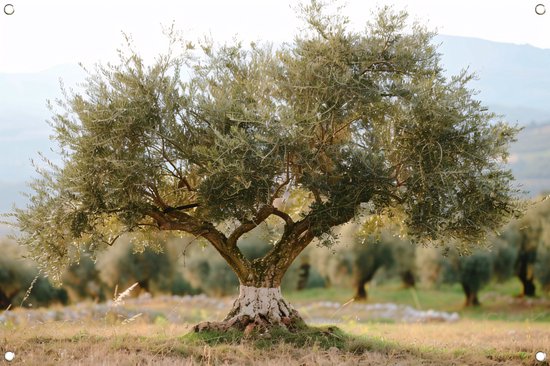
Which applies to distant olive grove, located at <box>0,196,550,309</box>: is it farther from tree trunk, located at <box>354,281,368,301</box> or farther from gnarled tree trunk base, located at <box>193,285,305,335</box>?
gnarled tree trunk base, located at <box>193,285,305,335</box>

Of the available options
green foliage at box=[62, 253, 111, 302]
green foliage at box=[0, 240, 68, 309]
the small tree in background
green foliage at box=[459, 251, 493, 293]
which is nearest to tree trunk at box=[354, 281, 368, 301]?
the small tree in background

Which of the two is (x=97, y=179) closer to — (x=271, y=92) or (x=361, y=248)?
(x=271, y=92)

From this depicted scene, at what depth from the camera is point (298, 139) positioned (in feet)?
44.3

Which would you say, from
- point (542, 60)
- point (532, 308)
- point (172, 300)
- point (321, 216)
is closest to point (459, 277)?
point (532, 308)

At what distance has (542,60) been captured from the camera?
17.4 meters

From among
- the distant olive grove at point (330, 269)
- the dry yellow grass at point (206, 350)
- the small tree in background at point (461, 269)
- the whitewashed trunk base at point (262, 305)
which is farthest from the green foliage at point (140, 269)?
the whitewashed trunk base at point (262, 305)

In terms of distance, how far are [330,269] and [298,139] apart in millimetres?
21567

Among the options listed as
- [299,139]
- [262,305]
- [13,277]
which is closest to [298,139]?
[299,139]

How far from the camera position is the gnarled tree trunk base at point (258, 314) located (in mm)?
15758

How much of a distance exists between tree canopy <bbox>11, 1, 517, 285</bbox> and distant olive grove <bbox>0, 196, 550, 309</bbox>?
16.6m

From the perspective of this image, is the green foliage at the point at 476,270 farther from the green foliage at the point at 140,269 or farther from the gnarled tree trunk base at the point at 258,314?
the gnarled tree trunk base at the point at 258,314

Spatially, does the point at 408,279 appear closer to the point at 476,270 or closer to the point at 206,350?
the point at 476,270

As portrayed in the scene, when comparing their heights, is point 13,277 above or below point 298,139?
below

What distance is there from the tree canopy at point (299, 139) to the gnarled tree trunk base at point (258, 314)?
2.18 metres
